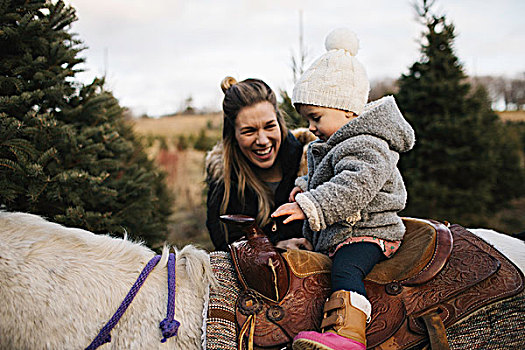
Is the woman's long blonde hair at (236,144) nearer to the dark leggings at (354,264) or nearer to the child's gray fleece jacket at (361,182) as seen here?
the child's gray fleece jacket at (361,182)

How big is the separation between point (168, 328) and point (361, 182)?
98 centimetres

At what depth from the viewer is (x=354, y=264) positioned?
1530 millimetres

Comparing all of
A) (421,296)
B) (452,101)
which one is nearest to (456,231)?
(421,296)

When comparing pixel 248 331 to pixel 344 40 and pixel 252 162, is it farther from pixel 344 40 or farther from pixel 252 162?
pixel 252 162

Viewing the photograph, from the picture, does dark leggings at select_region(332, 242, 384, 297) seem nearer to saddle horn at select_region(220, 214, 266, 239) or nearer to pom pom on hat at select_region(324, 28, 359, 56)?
saddle horn at select_region(220, 214, 266, 239)

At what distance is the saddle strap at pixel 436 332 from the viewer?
4.51 feet

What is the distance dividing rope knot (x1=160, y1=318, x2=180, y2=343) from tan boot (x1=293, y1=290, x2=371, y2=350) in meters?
0.44

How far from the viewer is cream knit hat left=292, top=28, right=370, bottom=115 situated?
71.7 inches

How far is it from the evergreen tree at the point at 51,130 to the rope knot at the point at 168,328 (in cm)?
113

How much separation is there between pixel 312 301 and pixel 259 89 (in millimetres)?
1714

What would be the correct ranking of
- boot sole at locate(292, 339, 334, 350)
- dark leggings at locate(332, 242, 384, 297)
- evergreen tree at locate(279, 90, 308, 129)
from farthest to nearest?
1. evergreen tree at locate(279, 90, 308, 129)
2. dark leggings at locate(332, 242, 384, 297)
3. boot sole at locate(292, 339, 334, 350)

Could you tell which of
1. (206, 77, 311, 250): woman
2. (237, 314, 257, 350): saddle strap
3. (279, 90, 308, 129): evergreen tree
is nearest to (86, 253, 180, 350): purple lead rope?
(237, 314, 257, 350): saddle strap

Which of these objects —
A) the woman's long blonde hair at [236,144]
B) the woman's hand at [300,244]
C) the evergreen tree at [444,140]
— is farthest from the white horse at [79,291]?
the evergreen tree at [444,140]

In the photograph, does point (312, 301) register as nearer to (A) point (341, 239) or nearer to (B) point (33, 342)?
(A) point (341, 239)
